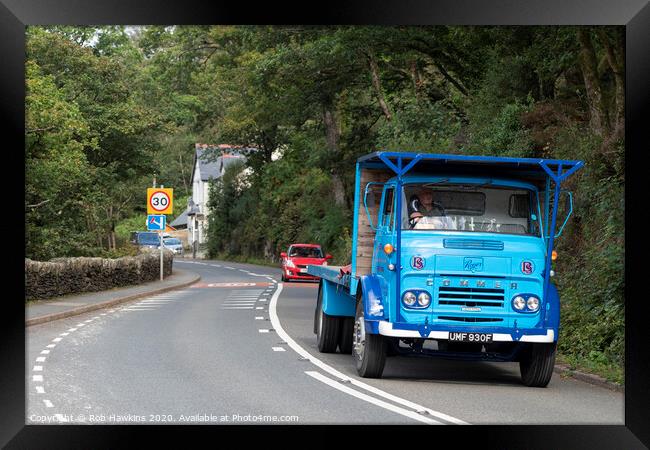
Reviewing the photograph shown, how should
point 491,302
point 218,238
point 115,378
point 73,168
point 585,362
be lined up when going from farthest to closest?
point 218,238, point 73,168, point 585,362, point 115,378, point 491,302

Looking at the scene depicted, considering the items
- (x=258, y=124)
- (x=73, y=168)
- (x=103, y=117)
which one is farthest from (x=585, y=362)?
(x=258, y=124)

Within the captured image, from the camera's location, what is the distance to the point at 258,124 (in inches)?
2231

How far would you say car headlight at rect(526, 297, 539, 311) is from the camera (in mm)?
12383

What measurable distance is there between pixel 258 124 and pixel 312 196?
16.4 feet

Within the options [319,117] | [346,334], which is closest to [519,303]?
[346,334]

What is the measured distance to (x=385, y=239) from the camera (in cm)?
1330

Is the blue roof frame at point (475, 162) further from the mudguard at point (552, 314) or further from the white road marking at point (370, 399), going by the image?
the white road marking at point (370, 399)

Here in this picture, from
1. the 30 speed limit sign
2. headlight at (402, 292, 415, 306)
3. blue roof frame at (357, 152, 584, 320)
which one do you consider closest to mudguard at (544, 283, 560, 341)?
blue roof frame at (357, 152, 584, 320)

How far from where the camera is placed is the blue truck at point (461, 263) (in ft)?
40.3

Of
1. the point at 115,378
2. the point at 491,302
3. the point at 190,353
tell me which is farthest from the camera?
the point at 190,353

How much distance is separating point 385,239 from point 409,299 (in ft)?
4.03

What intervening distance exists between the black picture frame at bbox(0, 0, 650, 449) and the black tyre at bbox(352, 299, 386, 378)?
3.78m
